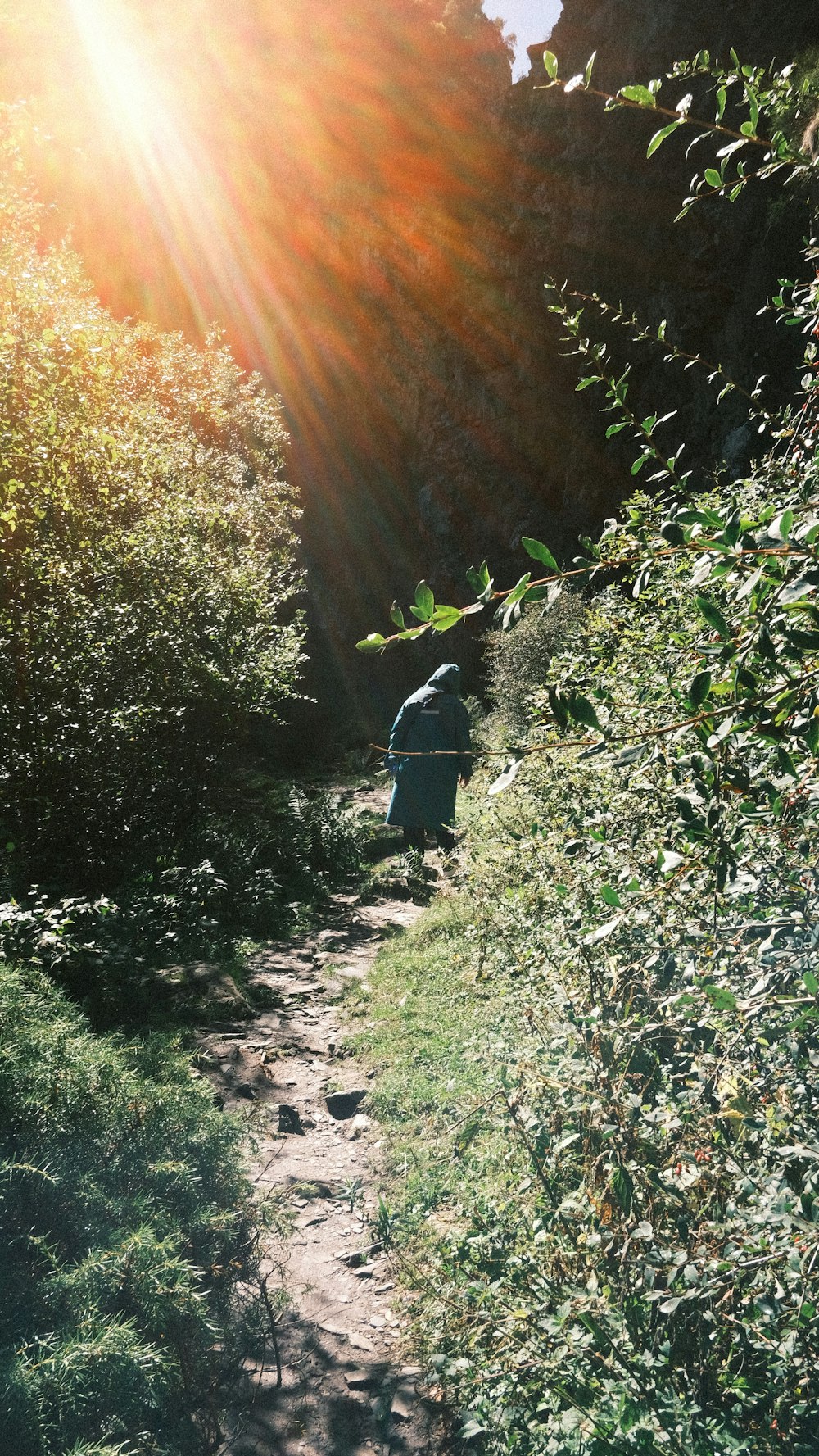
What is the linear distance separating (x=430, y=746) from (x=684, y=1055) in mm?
6695

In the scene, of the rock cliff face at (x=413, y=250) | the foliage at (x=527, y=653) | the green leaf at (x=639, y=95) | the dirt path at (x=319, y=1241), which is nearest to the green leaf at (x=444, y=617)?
the green leaf at (x=639, y=95)

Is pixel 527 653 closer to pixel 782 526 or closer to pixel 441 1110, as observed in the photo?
pixel 441 1110

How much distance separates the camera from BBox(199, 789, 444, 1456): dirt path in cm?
276

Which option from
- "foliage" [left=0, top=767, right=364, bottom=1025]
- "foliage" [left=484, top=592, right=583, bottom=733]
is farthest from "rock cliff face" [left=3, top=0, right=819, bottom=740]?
"foliage" [left=0, top=767, right=364, bottom=1025]

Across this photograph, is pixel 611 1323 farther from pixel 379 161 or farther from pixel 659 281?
pixel 379 161

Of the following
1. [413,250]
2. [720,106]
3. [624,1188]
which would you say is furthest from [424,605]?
[413,250]

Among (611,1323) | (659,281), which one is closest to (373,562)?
(659,281)

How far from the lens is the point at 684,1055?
2.11m

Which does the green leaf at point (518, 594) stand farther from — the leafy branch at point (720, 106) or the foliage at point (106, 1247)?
the foliage at point (106, 1247)

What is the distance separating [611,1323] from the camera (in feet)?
7.12

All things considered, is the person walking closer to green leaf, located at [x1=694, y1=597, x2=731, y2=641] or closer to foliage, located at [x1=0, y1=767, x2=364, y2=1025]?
foliage, located at [x1=0, y1=767, x2=364, y2=1025]

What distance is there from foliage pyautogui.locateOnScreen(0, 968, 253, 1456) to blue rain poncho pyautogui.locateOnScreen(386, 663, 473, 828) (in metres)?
5.38

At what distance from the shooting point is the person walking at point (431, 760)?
8.81 meters

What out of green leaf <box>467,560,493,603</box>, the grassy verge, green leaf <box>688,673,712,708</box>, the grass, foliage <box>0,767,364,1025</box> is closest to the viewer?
green leaf <box>688,673,712,708</box>
